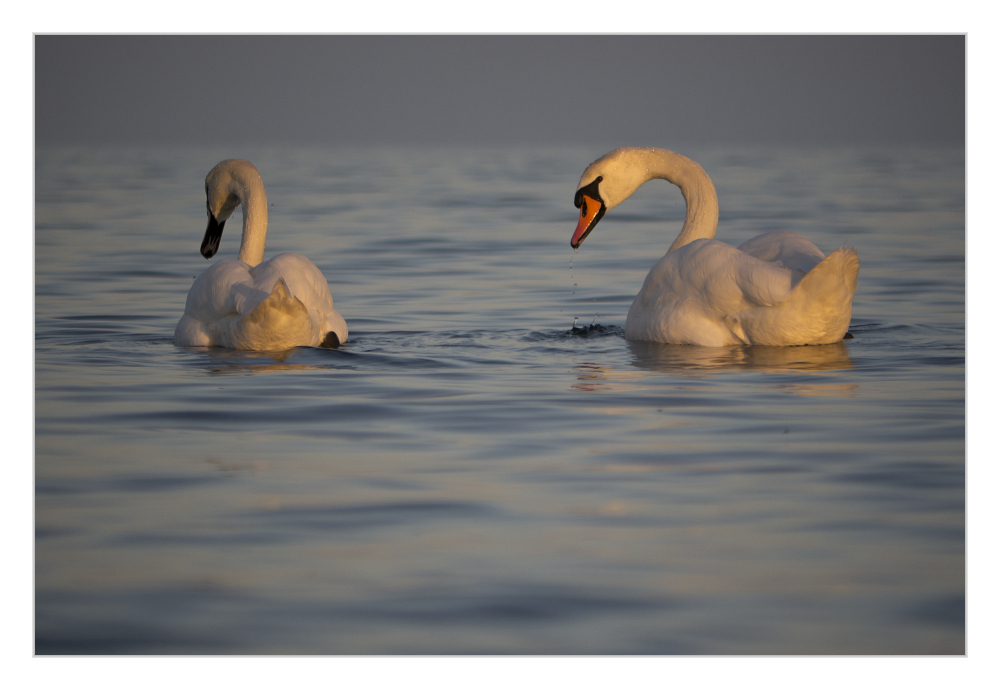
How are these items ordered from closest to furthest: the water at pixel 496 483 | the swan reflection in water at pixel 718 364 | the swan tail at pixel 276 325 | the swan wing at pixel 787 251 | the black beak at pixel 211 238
Result: the water at pixel 496 483 → the swan reflection in water at pixel 718 364 → the swan tail at pixel 276 325 → the swan wing at pixel 787 251 → the black beak at pixel 211 238

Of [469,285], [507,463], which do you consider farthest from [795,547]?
[469,285]

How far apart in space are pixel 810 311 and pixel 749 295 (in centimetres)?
37

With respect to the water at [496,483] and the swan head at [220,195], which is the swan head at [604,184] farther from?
the swan head at [220,195]

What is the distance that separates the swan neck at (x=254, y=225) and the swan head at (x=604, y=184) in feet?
7.18

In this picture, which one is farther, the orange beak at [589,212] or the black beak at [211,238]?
the black beak at [211,238]

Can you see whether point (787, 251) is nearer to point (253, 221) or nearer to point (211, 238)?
point (253, 221)

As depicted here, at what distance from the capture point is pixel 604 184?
973cm

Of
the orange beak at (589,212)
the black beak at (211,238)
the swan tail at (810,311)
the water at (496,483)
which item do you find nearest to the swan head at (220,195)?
the black beak at (211,238)

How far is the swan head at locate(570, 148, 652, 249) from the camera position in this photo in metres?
9.68

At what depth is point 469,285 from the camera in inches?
461

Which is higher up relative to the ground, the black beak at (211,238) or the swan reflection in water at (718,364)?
the black beak at (211,238)

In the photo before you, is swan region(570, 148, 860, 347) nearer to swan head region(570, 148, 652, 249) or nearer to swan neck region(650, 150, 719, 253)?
swan neck region(650, 150, 719, 253)

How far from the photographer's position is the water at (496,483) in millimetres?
3914

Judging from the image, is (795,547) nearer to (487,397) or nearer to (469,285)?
(487,397)
